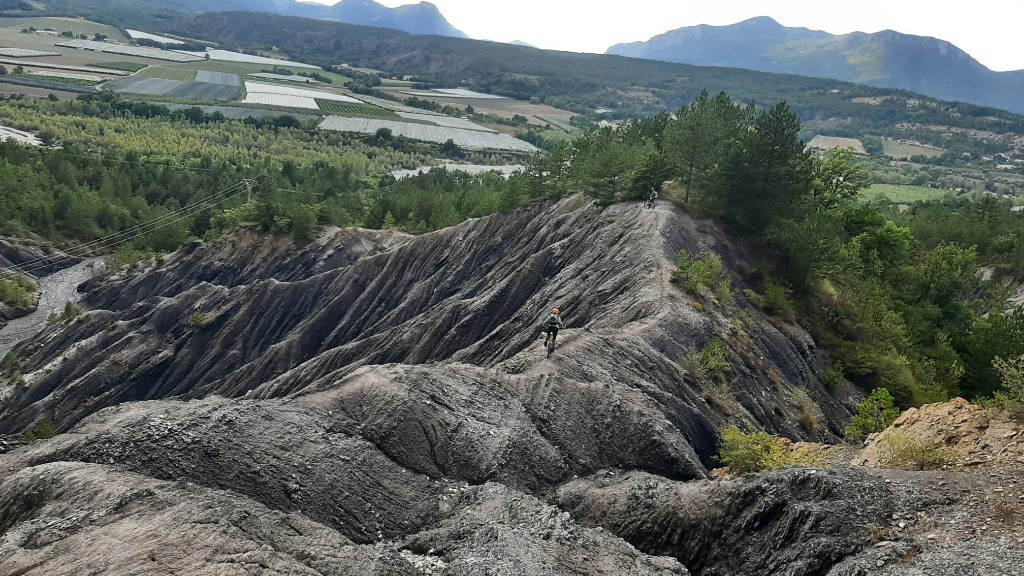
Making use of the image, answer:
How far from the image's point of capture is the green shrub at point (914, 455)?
19.4m

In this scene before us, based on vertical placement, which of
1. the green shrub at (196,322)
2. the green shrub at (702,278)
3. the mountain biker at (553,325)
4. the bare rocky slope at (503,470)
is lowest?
the green shrub at (196,322)

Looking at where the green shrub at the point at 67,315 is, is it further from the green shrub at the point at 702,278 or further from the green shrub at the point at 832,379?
the green shrub at the point at 832,379

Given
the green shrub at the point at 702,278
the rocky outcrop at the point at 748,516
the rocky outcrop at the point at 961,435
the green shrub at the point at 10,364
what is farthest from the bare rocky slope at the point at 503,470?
the green shrub at the point at 10,364

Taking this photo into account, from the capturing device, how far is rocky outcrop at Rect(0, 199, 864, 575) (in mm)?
17453

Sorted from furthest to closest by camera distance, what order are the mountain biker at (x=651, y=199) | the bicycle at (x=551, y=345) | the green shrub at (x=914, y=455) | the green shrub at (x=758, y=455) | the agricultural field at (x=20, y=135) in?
A: the agricultural field at (x=20, y=135) → the mountain biker at (x=651, y=199) → the bicycle at (x=551, y=345) → the green shrub at (x=758, y=455) → the green shrub at (x=914, y=455)

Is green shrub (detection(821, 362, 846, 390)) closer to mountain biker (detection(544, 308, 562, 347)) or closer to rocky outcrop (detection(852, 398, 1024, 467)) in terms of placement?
rocky outcrop (detection(852, 398, 1024, 467))

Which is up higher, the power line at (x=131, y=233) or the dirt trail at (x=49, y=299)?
the power line at (x=131, y=233)

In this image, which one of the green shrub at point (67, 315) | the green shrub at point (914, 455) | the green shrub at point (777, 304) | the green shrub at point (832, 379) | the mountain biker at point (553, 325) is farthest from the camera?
the green shrub at point (67, 315)

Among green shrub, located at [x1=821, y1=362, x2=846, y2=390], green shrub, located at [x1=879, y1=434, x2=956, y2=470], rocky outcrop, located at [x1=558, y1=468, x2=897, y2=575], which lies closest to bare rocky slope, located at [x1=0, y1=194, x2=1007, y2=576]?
rocky outcrop, located at [x1=558, y1=468, x2=897, y2=575]

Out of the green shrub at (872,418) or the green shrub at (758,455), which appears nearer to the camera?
the green shrub at (758,455)

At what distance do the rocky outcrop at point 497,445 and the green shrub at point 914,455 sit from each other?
3493 millimetres

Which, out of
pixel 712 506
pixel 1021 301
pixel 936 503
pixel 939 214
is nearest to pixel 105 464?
pixel 712 506

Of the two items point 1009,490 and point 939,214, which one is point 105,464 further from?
point 939,214

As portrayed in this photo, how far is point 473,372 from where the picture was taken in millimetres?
27078
